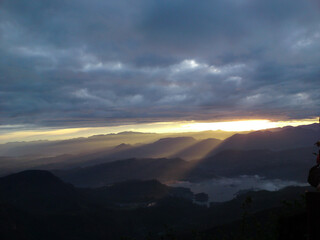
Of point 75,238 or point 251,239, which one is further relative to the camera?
point 75,238

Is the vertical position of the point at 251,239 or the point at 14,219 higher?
the point at 251,239

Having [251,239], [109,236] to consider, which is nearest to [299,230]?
[251,239]

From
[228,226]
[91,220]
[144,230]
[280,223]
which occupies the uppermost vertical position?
[280,223]

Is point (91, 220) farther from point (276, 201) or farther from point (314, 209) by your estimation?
point (314, 209)

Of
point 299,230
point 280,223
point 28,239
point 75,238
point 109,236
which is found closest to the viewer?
point 299,230

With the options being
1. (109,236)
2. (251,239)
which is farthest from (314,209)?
(109,236)

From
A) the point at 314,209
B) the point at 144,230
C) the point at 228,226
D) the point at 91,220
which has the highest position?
the point at 314,209

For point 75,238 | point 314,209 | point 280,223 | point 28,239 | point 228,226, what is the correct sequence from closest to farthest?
point 314,209
point 280,223
point 228,226
point 28,239
point 75,238

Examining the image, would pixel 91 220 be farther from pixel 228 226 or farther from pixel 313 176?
pixel 313 176

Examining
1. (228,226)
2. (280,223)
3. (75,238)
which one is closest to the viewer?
(280,223)
